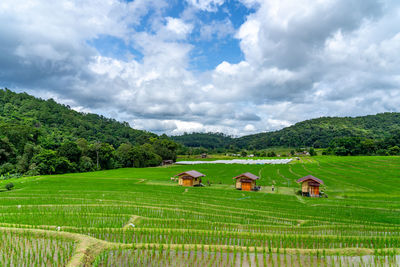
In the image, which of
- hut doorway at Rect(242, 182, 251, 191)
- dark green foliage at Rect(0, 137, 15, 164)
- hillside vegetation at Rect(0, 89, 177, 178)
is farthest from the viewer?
dark green foliage at Rect(0, 137, 15, 164)

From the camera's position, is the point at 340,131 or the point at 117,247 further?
the point at 340,131

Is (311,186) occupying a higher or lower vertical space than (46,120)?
lower

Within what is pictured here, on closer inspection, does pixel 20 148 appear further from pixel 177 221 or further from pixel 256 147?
pixel 256 147

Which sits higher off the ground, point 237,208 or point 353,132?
point 353,132

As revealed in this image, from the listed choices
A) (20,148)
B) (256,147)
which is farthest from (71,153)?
(256,147)

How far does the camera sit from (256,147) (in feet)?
619

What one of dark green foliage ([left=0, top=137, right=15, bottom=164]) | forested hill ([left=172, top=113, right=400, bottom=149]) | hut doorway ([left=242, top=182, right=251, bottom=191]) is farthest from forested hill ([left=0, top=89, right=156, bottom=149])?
forested hill ([left=172, top=113, right=400, bottom=149])

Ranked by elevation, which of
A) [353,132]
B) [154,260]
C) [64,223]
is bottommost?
[64,223]

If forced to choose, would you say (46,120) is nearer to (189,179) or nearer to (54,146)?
(54,146)

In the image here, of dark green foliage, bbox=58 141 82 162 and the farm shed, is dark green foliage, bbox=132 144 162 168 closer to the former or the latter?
dark green foliage, bbox=58 141 82 162

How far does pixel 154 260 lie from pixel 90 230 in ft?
14.5

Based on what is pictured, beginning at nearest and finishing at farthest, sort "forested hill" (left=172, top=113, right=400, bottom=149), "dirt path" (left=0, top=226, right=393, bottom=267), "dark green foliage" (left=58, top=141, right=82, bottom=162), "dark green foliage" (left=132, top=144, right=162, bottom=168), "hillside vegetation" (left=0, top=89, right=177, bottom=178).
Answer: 1. "dirt path" (left=0, top=226, right=393, bottom=267)
2. "hillside vegetation" (left=0, top=89, right=177, bottom=178)
3. "dark green foliage" (left=58, top=141, right=82, bottom=162)
4. "dark green foliage" (left=132, top=144, right=162, bottom=168)
5. "forested hill" (left=172, top=113, right=400, bottom=149)

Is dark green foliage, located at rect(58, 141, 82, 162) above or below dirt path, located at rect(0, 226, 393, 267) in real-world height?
above

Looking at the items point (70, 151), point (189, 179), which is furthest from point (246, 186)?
→ point (70, 151)
